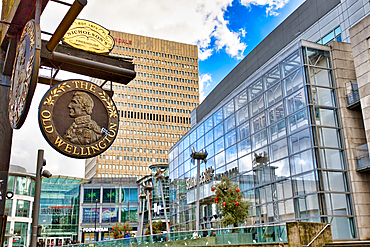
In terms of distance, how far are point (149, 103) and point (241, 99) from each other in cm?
11261

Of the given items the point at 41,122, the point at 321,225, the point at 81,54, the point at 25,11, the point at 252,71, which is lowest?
the point at 321,225

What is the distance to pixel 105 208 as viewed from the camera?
89.9 meters

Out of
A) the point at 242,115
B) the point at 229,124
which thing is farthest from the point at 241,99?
the point at 229,124

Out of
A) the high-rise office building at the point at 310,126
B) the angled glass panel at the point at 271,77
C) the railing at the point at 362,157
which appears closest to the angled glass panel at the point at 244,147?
the high-rise office building at the point at 310,126

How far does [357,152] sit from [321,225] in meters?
12.4

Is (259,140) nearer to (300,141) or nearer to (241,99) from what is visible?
(300,141)

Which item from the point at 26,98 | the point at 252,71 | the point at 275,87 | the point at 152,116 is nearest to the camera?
the point at 26,98

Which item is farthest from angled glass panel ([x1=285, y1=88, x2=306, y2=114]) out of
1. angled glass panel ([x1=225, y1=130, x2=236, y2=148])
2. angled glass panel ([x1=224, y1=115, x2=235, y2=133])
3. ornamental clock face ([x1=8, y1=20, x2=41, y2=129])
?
ornamental clock face ([x1=8, y1=20, x2=41, y2=129])

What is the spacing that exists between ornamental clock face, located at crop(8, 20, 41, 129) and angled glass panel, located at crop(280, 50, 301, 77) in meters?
26.8

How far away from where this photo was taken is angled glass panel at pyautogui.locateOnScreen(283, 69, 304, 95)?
30.8m

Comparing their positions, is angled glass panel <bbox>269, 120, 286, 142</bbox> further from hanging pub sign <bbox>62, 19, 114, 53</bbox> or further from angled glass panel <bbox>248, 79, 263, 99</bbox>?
hanging pub sign <bbox>62, 19, 114, 53</bbox>

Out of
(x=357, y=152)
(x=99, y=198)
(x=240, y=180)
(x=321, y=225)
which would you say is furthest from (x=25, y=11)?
(x=99, y=198)

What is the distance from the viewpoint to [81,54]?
8.80 meters

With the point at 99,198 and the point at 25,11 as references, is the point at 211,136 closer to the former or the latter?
the point at 25,11
